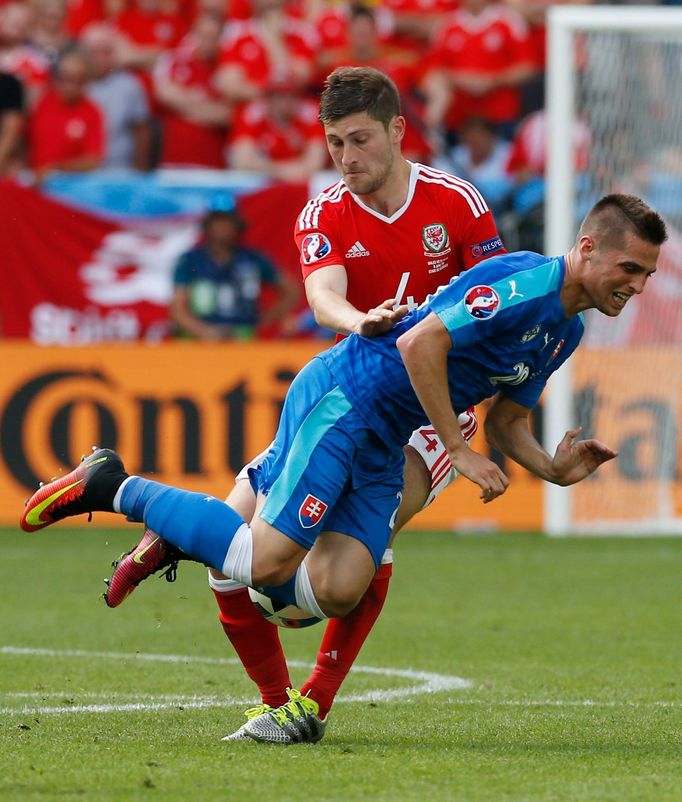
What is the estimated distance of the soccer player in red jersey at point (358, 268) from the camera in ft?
18.8

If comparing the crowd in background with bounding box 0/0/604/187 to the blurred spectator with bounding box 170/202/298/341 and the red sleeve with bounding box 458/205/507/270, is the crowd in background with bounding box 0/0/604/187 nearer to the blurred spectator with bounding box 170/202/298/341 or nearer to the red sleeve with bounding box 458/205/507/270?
the blurred spectator with bounding box 170/202/298/341

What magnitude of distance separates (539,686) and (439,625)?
2.00m

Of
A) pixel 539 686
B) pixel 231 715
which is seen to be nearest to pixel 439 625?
pixel 539 686

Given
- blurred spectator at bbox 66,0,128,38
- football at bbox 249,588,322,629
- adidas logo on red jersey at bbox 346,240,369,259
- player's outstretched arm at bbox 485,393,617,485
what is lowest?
football at bbox 249,588,322,629

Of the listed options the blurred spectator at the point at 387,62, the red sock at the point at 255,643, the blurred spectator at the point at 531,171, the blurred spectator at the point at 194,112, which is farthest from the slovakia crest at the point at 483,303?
the blurred spectator at the point at 194,112

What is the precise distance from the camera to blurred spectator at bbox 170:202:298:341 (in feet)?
47.8

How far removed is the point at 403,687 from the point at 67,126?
10.4 m

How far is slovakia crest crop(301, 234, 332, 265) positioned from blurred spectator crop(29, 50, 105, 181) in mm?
10237

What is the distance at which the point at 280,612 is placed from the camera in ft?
19.0

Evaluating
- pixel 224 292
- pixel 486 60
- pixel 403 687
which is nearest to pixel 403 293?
pixel 403 687

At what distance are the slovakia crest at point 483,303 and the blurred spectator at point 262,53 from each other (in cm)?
1166

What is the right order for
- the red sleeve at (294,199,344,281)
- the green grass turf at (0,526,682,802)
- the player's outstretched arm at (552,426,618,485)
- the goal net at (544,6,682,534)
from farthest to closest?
the goal net at (544,6,682,534), the red sleeve at (294,199,344,281), the player's outstretched arm at (552,426,618,485), the green grass turf at (0,526,682,802)

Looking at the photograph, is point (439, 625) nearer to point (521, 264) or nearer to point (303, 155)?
point (521, 264)

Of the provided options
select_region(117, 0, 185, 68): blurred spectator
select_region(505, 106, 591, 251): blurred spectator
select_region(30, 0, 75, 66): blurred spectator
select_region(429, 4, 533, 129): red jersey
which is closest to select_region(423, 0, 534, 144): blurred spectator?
select_region(429, 4, 533, 129): red jersey
